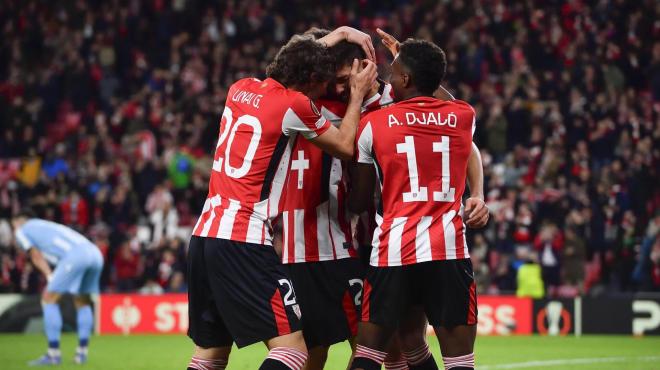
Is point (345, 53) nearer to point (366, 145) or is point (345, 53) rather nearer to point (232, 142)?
point (366, 145)

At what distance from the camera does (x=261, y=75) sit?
73.6 feet

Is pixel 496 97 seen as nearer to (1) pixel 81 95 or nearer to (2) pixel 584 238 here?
(2) pixel 584 238

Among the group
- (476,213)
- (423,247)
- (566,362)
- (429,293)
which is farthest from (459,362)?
(566,362)

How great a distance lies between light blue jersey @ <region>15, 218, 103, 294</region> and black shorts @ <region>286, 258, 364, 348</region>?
726cm

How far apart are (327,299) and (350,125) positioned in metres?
1.10

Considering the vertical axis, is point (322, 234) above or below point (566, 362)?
above

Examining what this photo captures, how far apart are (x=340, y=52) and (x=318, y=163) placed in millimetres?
671

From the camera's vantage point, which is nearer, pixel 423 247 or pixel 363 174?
pixel 423 247

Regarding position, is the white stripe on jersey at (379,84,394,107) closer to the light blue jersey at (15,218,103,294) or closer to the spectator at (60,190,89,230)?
the light blue jersey at (15,218,103,294)

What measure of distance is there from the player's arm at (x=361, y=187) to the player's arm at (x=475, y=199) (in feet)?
1.86

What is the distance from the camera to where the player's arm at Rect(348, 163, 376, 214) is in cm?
628

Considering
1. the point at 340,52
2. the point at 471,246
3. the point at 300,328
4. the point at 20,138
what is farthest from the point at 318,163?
the point at 20,138

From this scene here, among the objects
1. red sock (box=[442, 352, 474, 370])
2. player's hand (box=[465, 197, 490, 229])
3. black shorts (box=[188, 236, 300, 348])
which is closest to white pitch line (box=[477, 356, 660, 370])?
player's hand (box=[465, 197, 490, 229])

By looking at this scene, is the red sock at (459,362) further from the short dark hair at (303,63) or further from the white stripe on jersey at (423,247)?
the short dark hair at (303,63)
